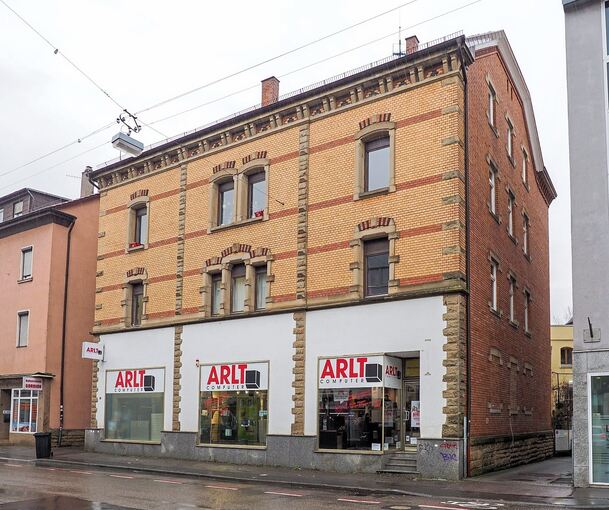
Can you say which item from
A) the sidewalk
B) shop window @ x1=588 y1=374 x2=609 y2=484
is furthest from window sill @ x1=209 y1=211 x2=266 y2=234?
shop window @ x1=588 y1=374 x2=609 y2=484

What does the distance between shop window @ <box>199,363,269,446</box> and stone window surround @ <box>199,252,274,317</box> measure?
6.61ft

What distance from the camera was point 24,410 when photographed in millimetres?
33156

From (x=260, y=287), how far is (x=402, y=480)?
8761 millimetres

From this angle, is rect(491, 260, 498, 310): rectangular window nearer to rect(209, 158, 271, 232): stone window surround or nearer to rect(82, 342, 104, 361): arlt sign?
rect(209, 158, 271, 232): stone window surround

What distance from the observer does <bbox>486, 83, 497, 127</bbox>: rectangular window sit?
81.4ft

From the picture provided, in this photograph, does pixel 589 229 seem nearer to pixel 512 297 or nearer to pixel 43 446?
pixel 512 297

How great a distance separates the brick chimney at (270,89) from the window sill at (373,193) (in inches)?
260

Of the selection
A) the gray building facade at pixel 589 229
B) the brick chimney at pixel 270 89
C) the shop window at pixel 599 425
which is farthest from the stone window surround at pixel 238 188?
the shop window at pixel 599 425

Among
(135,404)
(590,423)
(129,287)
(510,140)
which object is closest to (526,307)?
(510,140)

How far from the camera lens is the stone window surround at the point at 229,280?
2498cm

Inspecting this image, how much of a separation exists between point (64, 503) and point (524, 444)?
56.4 ft

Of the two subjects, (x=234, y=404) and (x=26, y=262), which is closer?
(x=234, y=404)

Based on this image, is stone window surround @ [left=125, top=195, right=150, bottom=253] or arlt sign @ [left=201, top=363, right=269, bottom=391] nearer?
arlt sign @ [left=201, top=363, right=269, bottom=391]

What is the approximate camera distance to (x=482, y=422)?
21375mm
